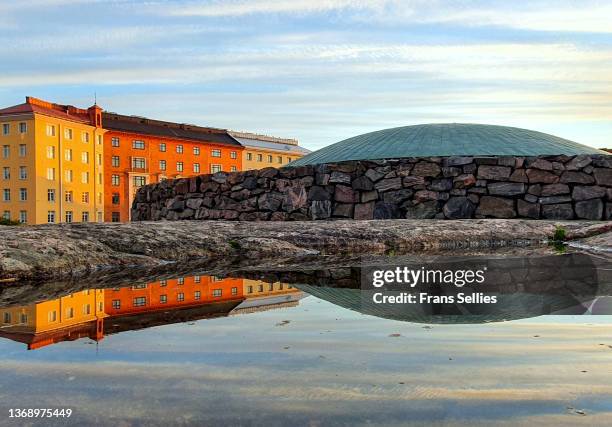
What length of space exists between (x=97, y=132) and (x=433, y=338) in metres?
70.7

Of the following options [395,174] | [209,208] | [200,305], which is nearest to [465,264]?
[200,305]

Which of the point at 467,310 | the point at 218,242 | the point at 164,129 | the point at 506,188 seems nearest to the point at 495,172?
the point at 506,188

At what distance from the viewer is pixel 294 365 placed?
7.43 feet

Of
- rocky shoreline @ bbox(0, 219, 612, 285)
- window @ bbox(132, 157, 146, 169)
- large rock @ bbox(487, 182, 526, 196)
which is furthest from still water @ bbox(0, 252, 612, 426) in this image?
window @ bbox(132, 157, 146, 169)

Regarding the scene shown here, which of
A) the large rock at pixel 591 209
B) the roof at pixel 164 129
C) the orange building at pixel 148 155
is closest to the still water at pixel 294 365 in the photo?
the large rock at pixel 591 209

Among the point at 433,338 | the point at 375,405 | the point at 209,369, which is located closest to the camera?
the point at 375,405

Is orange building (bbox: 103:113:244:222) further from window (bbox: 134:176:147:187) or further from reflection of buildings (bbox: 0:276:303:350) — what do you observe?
reflection of buildings (bbox: 0:276:303:350)

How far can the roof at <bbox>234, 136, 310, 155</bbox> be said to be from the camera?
80875 millimetres

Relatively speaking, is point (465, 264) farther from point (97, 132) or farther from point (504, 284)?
point (97, 132)

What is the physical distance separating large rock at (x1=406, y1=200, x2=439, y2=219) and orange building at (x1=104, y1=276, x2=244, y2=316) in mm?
9269

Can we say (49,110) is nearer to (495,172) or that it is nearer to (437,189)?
(437,189)

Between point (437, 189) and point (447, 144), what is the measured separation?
3.08 metres

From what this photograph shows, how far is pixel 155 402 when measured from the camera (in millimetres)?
1829

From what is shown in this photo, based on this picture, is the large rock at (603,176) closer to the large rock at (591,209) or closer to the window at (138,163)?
the large rock at (591,209)
